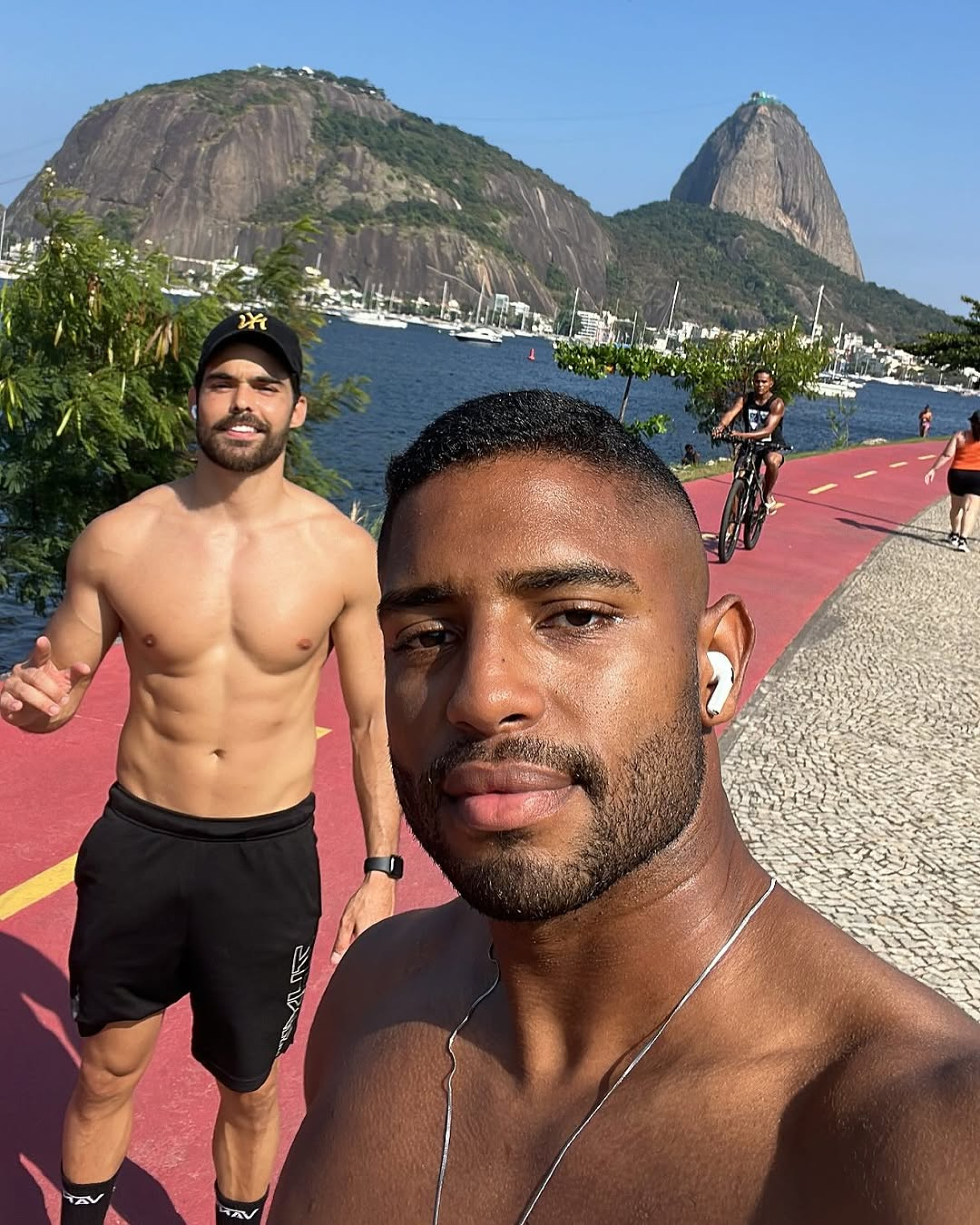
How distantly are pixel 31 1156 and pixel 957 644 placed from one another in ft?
27.5

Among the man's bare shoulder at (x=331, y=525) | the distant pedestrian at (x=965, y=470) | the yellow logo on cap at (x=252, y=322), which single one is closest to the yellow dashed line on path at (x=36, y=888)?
the man's bare shoulder at (x=331, y=525)

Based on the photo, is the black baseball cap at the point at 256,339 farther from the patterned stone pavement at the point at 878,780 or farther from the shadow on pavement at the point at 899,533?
the shadow on pavement at the point at 899,533

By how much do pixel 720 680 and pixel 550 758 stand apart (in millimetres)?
292

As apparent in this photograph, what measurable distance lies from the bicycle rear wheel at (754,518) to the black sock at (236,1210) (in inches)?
375

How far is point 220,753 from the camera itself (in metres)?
2.86


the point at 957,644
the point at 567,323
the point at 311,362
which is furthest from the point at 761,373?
the point at 567,323

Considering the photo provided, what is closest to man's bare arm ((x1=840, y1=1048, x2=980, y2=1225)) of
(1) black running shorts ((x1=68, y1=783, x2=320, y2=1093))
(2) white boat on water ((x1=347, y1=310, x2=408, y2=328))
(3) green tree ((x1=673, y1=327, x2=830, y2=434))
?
(1) black running shorts ((x1=68, y1=783, x2=320, y2=1093))

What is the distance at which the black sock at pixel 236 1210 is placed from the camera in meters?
2.79

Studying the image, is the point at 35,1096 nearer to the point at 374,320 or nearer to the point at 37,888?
the point at 37,888

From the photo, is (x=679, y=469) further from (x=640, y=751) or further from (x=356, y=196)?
(x=356, y=196)

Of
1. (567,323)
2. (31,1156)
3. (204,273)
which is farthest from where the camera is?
(567,323)

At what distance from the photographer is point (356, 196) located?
602ft

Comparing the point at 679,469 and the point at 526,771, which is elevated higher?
the point at 526,771

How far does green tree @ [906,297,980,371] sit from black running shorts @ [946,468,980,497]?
13.7 feet
